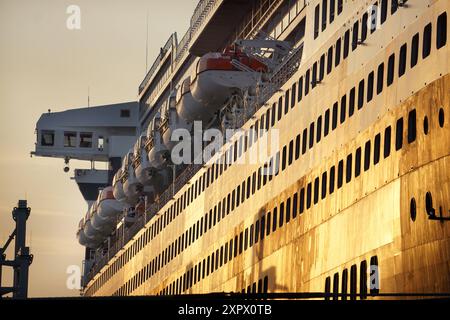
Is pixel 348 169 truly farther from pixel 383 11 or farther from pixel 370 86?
pixel 383 11

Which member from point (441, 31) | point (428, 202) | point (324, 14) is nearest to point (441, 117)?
point (428, 202)

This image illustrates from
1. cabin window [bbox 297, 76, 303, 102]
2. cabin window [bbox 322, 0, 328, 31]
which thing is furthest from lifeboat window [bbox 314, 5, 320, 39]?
cabin window [bbox 297, 76, 303, 102]

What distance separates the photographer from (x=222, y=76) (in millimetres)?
50781

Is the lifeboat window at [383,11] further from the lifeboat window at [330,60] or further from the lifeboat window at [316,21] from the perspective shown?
the lifeboat window at [316,21]

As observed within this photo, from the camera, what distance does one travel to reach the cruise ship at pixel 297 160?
28734 millimetres

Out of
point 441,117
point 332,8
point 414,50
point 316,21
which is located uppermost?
point 316,21

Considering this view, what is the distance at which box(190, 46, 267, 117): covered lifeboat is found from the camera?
48.8 metres

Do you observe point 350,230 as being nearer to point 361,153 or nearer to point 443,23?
point 361,153

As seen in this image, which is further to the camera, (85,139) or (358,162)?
(85,139)

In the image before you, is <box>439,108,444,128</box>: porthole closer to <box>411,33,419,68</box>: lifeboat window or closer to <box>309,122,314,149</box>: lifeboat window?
<box>411,33,419,68</box>: lifeboat window

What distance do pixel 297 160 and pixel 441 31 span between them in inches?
459

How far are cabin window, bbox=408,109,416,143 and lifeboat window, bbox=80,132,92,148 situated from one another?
2207 inches

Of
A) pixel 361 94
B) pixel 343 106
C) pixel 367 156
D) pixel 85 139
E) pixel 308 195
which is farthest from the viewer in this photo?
pixel 85 139

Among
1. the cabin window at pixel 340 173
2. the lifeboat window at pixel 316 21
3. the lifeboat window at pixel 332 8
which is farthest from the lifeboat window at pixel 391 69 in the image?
the lifeboat window at pixel 316 21
